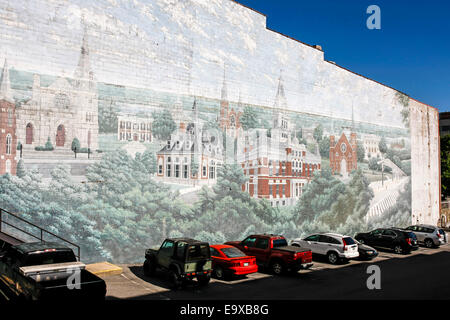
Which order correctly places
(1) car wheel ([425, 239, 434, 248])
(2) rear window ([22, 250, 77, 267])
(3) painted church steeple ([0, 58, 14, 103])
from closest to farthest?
(2) rear window ([22, 250, 77, 267]) < (3) painted church steeple ([0, 58, 14, 103]) < (1) car wheel ([425, 239, 434, 248])

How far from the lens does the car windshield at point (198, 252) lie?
41.1 feet

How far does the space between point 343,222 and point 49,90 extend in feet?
71.7

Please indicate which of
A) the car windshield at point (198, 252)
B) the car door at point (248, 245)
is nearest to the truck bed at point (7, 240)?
the car windshield at point (198, 252)

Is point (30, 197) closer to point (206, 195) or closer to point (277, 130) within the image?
point (206, 195)

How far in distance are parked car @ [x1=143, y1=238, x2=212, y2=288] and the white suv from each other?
8.02 meters

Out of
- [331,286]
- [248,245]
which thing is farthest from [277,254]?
[331,286]

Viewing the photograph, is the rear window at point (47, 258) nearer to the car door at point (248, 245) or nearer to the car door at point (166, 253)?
the car door at point (166, 253)

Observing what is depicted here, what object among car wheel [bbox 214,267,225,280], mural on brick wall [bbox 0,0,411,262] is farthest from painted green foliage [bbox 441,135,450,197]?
car wheel [bbox 214,267,225,280]

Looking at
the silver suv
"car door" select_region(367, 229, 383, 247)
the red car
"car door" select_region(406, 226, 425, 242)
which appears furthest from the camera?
"car door" select_region(406, 226, 425, 242)

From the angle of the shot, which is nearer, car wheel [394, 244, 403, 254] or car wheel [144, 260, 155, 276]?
car wheel [144, 260, 155, 276]

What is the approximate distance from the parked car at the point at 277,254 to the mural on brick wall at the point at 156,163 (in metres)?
3.65

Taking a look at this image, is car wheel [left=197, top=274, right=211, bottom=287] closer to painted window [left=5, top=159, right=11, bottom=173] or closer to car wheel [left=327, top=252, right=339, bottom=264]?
car wheel [left=327, top=252, right=339, bottom=264]

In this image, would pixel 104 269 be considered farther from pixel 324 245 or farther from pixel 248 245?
pixel 324 245

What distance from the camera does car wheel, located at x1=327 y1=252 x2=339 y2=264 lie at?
18344 mm
